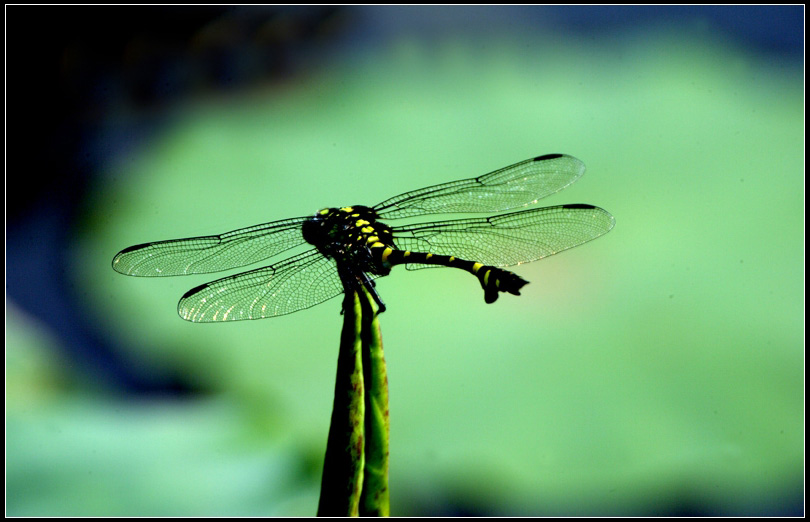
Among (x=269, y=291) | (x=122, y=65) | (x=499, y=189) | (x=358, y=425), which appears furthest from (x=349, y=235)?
(x=122, y=65)

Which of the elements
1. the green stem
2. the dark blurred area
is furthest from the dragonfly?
the dark blurred area

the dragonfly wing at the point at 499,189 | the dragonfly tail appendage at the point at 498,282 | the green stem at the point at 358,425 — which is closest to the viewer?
the green stem at the point at 358,425

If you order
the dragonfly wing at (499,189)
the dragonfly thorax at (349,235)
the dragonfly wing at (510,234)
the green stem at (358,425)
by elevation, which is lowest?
the green stem at (358,425)

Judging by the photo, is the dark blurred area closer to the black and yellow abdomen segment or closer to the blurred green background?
the blurred green background

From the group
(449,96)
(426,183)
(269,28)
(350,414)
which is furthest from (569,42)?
(350,414)

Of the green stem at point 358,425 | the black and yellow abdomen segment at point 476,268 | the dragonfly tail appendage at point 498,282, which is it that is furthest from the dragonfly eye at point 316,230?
the green stem at point 358,425

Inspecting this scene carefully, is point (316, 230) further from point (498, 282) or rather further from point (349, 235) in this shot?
point (498, 282)

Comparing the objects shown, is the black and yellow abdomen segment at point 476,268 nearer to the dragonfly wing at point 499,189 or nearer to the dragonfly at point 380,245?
the dragonfly at point 380,245
